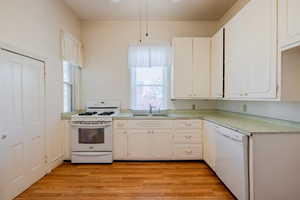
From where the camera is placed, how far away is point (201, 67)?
395cm

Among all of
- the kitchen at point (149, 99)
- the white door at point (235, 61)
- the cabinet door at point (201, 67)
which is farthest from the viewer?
the cabinet door at point (201, 67)

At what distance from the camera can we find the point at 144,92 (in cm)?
443

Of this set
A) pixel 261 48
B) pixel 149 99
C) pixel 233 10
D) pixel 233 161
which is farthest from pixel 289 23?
pixel 149 99

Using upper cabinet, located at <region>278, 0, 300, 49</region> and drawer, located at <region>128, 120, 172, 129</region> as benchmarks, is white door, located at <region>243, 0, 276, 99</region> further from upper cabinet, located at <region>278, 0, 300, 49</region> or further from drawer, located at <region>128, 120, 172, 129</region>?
drawer, located at <region>128, 120, 172, 129</region>

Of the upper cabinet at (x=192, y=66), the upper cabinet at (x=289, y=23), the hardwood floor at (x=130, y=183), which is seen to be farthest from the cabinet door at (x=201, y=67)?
the upper cabinet at (x=289, y=23)

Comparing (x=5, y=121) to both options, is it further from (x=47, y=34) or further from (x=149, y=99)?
(x=149, y=99)

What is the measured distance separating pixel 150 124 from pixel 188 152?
0.90 meters

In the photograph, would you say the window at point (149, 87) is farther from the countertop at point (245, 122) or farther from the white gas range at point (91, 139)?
the white gas range at point (91, 139)

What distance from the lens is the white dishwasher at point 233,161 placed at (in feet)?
6.85

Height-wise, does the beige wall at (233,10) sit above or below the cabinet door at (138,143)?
above

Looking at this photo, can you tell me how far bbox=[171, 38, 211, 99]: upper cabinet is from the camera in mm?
3939

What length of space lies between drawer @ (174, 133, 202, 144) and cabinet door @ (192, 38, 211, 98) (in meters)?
0.83

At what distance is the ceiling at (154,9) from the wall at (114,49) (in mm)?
174

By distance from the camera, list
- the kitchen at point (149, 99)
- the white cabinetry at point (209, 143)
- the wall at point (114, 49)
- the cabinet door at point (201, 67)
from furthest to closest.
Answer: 1. the wall at point (114, 49)
2. the cabinet door at point (201, 67)
3. the white cabinetry at point (209, 143)
4. the kitchen at point (149, 99)
